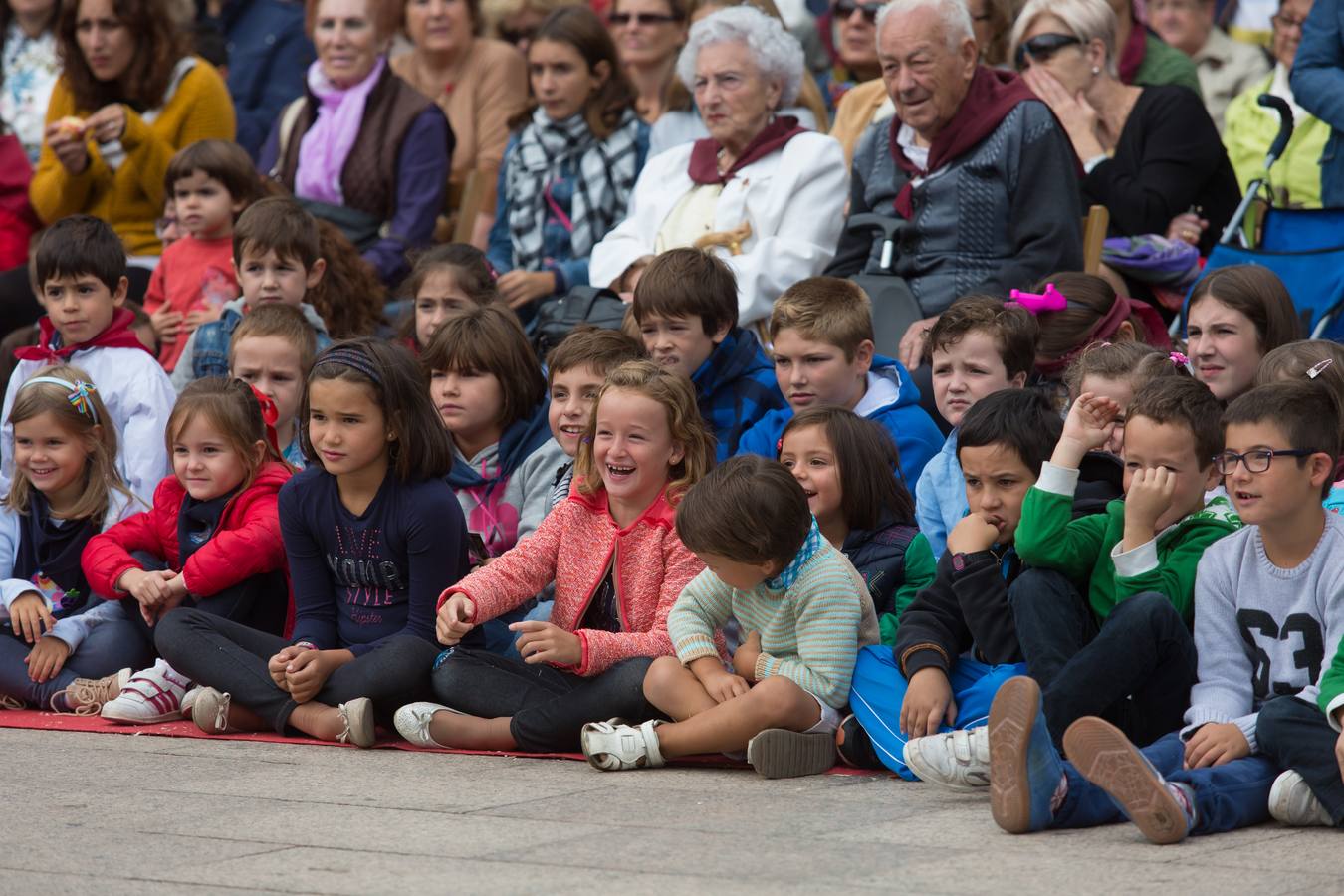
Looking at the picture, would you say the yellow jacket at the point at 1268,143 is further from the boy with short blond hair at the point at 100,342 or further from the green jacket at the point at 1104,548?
the boy with short blond hair at the point at 100,342

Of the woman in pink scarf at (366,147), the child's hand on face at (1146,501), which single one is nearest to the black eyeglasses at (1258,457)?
the child's hand on face at (1146,501)

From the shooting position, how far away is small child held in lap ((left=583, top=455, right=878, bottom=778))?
4.42 meters

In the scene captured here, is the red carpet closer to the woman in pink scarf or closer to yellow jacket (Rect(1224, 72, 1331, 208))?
the woman in pink scarf

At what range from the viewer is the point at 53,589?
234 inches

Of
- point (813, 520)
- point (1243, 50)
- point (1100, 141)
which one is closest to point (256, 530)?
point (813, 520)

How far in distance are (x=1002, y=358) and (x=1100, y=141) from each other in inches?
81.6

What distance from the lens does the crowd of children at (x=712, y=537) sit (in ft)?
13.2

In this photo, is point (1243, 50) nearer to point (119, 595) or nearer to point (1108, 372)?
point (1108, 372)

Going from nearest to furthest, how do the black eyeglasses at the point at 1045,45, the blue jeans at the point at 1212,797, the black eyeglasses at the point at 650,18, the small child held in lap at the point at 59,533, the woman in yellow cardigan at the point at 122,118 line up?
the blue jeans at the point at 1212,797
the small child held in lap at the point at 59,533
the black eyeglasses at the point at 1045,45
the black eyeglasses at the point at 650,18
the woman in yellow cardigan at the point at 122,118

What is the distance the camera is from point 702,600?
4719 millimetres

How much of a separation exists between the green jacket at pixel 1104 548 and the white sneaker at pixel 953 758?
1.44 ft

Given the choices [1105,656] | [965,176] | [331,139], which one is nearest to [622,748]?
[1105,656]

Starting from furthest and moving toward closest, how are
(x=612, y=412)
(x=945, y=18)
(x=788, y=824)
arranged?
(x=945, y=18)
(x=612, y=412)
(x=788, y=824)

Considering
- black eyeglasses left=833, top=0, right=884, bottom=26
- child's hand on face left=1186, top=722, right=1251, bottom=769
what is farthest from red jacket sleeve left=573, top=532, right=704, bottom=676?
black eyeglasses left=833, top=0, right=884, bottom=26
